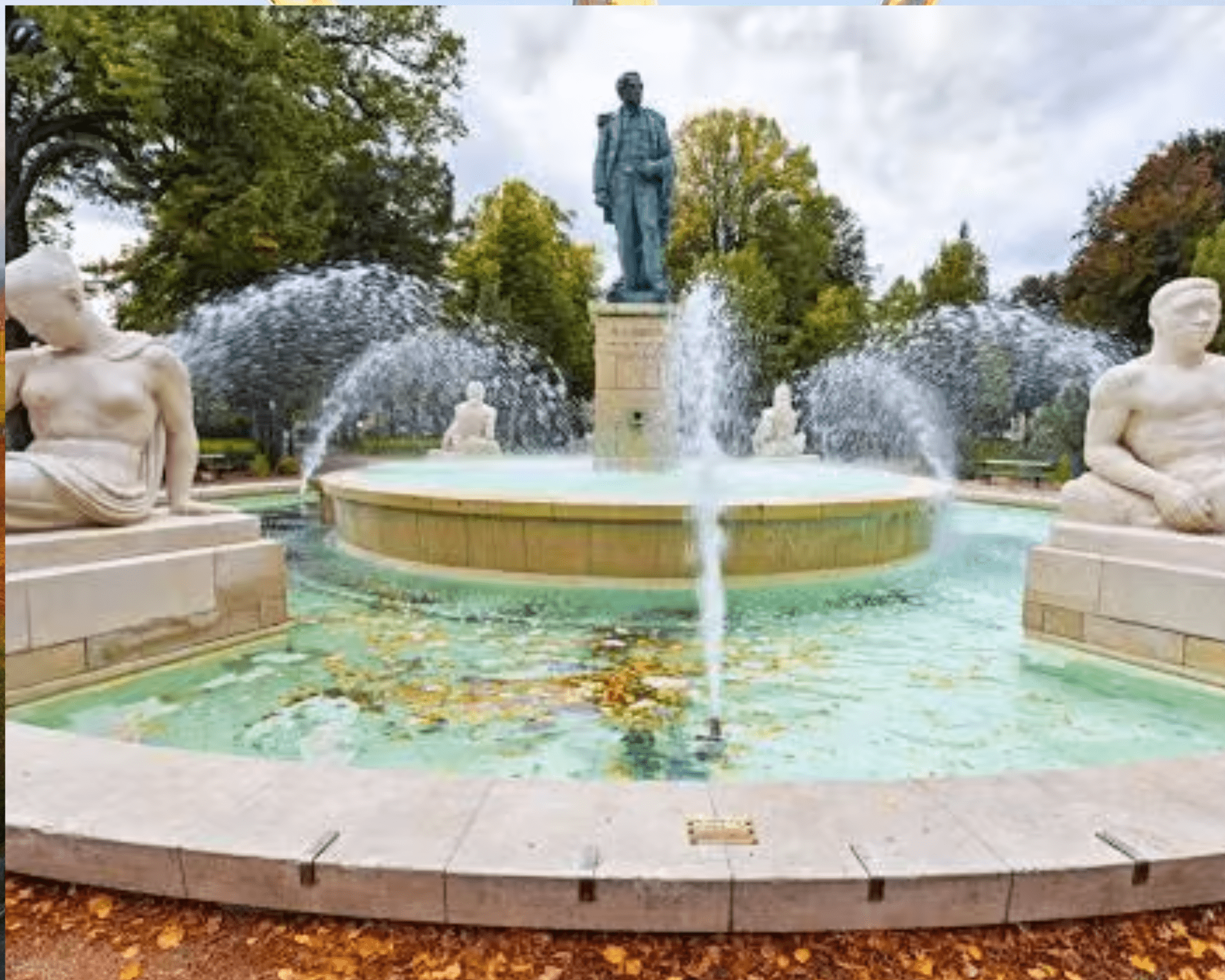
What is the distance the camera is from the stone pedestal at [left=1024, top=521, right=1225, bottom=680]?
480cm

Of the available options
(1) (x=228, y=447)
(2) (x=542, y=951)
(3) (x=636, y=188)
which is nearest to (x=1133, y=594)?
(2) (x=542, y=951)

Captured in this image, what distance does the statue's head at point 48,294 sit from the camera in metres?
4.63

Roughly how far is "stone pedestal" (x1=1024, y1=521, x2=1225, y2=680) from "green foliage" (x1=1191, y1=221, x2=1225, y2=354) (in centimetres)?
1738

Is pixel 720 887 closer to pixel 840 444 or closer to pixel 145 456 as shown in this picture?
pixel 145 456

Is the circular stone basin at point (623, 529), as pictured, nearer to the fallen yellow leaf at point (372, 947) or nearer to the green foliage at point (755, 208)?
the fallen yellow leaf at point (372, 947)

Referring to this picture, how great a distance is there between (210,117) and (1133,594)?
16.7 meters

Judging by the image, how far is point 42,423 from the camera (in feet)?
16.2

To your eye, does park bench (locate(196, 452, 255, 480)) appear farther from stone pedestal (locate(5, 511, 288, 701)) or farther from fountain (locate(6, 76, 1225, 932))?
stone pedestal (locate(5, 511, 288, 701))

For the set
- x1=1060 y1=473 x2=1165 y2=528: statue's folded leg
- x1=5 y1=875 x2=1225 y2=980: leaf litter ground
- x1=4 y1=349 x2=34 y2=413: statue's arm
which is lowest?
x1=5 y1=875 x2=1225 y2=980: leaf litter ground

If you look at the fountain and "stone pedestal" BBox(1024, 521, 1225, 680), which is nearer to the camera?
the fountain

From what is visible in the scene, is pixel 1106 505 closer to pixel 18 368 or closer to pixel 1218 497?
pixel 1218 497

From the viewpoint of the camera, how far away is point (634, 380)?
36.1ft

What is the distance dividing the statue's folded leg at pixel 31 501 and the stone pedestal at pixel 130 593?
0.06 meters

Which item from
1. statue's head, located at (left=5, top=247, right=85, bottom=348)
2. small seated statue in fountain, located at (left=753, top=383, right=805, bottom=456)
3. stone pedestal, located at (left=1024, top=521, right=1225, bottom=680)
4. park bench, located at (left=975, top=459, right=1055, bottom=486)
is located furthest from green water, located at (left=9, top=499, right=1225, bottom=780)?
park bench, located at (left=975, top=459, right=1055, bottom=486)
